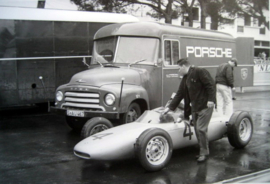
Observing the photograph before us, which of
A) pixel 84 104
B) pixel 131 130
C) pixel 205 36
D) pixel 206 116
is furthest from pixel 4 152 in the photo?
pixel 205 36

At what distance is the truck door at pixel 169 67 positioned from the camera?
903 centimetres

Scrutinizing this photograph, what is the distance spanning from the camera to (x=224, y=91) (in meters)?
9.00

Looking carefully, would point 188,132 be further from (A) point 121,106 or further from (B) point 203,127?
(A) point 121,106

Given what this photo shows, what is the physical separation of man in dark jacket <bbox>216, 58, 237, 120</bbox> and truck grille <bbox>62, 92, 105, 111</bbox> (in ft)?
11.6

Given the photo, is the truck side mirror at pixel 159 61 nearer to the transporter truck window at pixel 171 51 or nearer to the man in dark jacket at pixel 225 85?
the transporter truck window at pixel 171 51

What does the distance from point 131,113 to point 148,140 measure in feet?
8.45

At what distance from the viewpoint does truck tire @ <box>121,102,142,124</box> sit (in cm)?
735

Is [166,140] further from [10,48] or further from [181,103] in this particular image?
A: [10,48]

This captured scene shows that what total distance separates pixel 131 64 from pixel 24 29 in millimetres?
4326

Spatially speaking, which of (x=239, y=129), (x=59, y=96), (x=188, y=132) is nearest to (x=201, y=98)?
(x=188, y=132)

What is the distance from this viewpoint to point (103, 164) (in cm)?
566

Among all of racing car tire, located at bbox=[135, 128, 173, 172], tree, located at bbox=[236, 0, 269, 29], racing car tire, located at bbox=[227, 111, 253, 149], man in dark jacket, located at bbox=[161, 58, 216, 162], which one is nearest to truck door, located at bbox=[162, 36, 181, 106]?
racing car tire, located at bbox=[227, 111, 253, 149]

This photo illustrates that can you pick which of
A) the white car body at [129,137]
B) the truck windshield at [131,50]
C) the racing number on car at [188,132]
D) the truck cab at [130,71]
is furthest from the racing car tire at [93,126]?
the truck windshield at [131,50]

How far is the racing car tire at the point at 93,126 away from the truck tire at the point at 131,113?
645 millimetres
